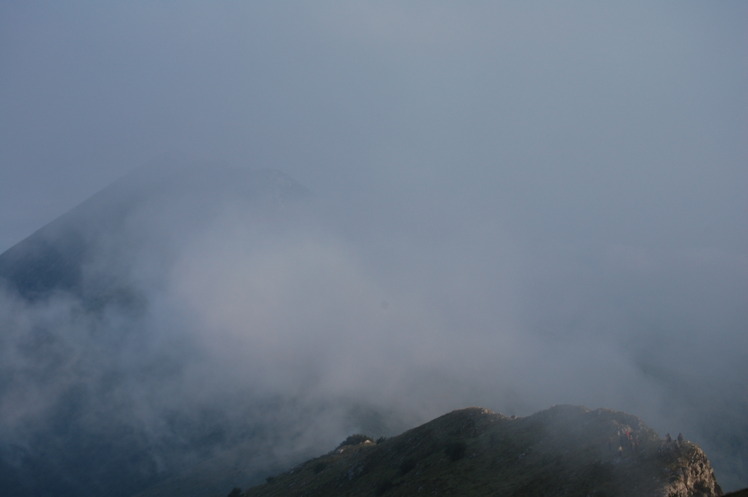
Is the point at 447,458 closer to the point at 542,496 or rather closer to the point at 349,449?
the point at 542,496

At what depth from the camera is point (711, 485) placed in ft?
140

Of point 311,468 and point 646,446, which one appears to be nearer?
point 646,446

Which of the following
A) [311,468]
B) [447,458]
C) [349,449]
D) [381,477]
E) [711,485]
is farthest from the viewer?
[349,449]

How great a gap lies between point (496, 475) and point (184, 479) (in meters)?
155

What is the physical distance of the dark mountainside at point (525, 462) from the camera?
136 ft

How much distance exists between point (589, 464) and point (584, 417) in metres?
10.4

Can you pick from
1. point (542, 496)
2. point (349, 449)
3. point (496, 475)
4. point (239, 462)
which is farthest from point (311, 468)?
point (239, 462)

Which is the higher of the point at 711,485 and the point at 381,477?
the point at 381,477

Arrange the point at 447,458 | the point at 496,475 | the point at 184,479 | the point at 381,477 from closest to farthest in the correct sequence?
the point at 496,475 < the point at 447,458 < the point at 381,477 < the point at 184,479

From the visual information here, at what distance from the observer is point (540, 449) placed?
171ft

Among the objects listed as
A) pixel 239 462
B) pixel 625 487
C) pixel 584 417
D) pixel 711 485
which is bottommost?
pixel 711 485

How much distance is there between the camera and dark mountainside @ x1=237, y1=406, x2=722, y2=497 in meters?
41.4

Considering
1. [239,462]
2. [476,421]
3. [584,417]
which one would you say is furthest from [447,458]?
[239,462]

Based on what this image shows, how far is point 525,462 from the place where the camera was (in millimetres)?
51344
